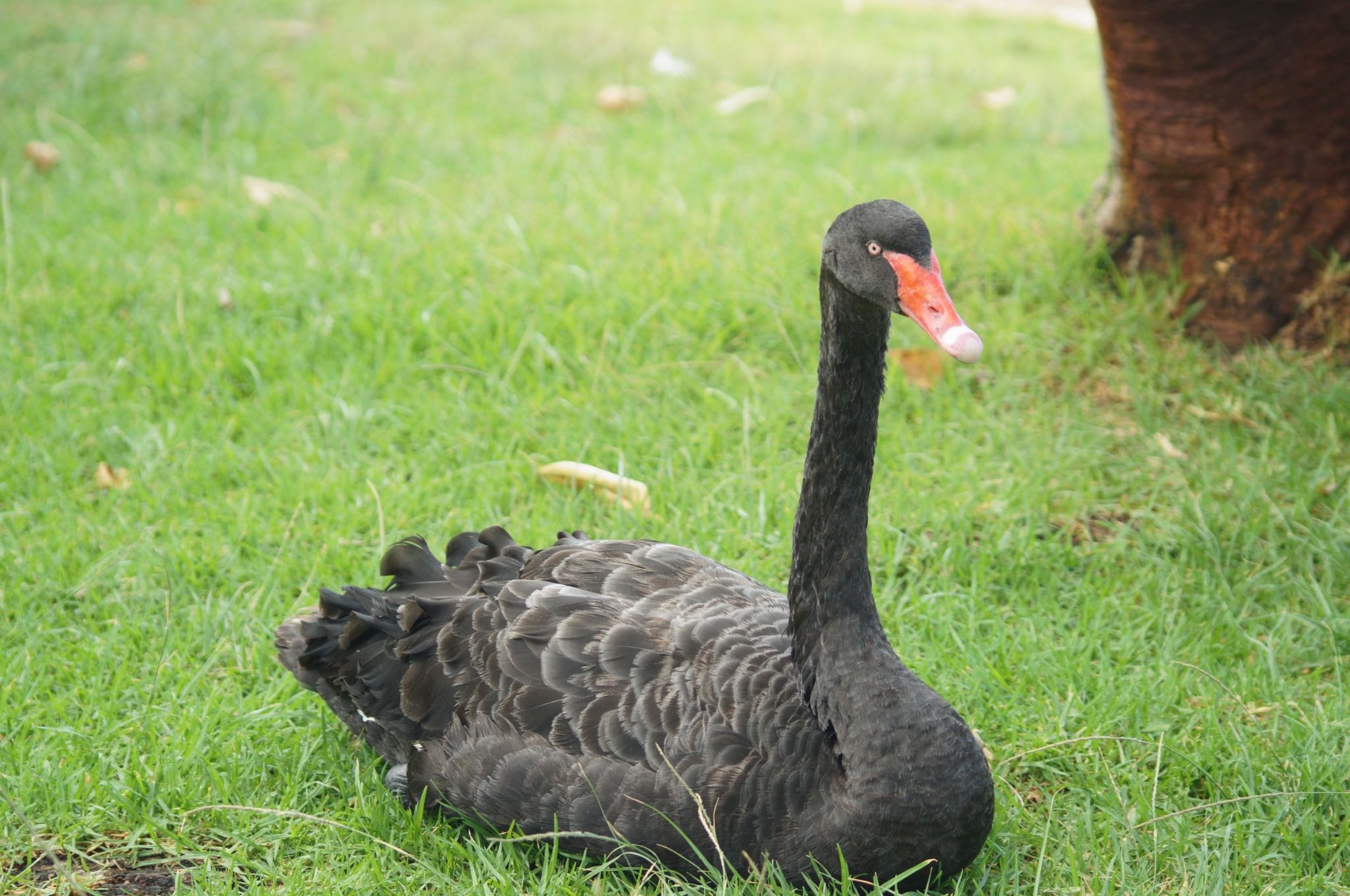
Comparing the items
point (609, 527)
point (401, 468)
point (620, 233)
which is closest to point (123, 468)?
point (401, 468)

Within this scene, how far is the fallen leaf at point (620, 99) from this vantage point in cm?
709

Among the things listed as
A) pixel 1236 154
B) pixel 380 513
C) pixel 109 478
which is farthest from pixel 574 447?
pixel 1236 154

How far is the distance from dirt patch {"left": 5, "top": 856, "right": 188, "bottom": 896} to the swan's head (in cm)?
191

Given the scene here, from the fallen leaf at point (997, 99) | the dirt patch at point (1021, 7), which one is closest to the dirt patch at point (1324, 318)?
the fallen leaf at point (997, 99)

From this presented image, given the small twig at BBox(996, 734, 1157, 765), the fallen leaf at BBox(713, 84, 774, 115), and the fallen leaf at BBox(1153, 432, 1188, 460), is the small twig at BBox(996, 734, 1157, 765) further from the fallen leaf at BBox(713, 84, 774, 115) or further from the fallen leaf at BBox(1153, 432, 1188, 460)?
the fallen leaf at BBox(713, 84, 774, 115)

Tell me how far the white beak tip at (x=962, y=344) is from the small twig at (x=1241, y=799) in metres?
1.27

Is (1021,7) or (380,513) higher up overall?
(1021,7)

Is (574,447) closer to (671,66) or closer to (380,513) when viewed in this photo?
(380,513)

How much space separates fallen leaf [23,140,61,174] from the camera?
5.97 metres

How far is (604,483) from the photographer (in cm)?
397

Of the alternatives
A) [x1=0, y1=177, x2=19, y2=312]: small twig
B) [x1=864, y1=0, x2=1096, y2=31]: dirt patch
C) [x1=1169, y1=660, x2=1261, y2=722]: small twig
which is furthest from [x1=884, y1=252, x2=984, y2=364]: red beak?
[x1=864, y1=0, x2=1096, y2=31]: dirt patch

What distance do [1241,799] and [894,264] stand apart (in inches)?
57.1

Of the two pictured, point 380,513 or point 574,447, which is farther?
point 574,447

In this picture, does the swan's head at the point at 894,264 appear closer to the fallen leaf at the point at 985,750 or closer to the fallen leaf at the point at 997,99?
the fallen leaf at the point at 985,750
